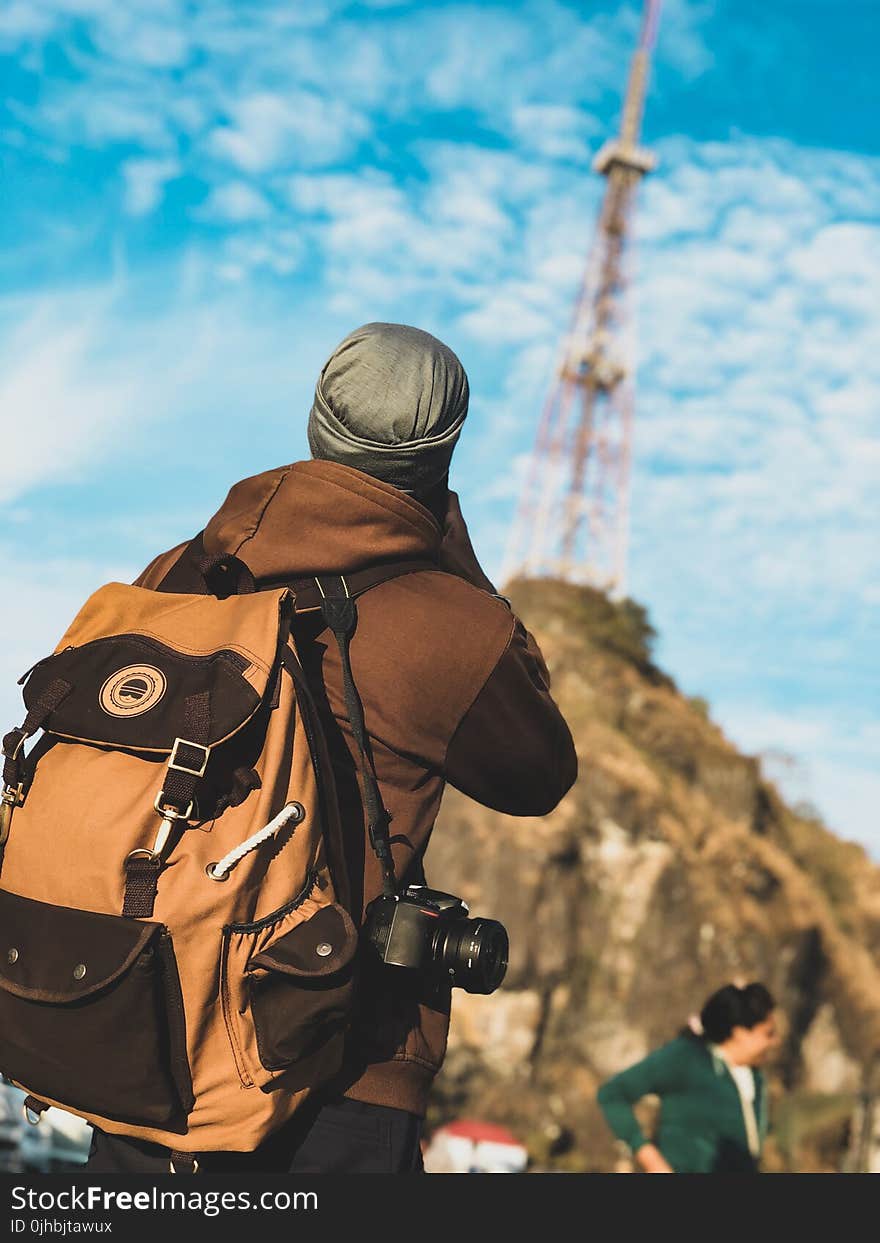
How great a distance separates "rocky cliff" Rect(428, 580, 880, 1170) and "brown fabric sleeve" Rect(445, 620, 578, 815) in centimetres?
2123

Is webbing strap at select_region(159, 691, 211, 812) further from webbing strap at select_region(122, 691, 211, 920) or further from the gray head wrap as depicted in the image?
the gray head wrap

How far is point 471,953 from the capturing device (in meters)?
2.01

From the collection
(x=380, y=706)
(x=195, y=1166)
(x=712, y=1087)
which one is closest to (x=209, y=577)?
(x=380, y=706)

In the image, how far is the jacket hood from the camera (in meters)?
2.17

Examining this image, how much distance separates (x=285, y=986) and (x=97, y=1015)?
0.29 meters

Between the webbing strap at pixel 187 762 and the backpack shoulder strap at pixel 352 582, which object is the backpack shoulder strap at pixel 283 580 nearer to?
the backpack shoulder strap at pixel 352 582

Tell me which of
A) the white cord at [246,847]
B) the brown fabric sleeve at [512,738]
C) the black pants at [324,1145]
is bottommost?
the black pants at [324,1145]

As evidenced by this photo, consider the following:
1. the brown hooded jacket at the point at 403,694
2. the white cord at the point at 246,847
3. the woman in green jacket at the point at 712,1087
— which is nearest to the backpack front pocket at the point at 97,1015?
the white cord at the point at 246,847

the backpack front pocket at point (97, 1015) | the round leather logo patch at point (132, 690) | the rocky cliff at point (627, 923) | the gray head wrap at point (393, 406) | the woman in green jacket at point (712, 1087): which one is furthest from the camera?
the rocky cliff at point (627, 923)

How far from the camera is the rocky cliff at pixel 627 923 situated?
2295cm

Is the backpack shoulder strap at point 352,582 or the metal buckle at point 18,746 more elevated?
the backpack shoulder strap at point 352,582

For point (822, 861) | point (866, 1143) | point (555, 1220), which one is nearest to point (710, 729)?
point (822, 861)

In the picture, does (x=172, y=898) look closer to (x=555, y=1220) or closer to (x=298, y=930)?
(x=298, y=930)

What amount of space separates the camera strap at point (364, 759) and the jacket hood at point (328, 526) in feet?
0.39
